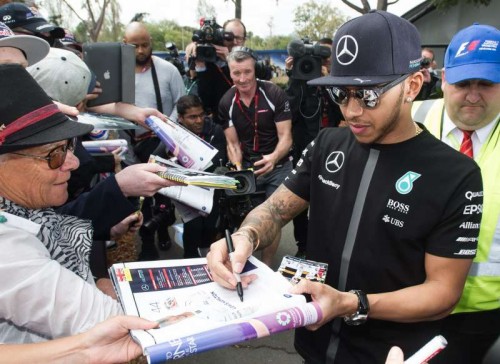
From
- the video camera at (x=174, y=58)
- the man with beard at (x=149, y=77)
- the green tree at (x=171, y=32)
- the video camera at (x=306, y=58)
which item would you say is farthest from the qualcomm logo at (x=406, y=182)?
the green tree at (x=171, y=32)

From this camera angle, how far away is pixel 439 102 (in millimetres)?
2203

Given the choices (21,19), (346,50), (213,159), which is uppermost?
(21,19)

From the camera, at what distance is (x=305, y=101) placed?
4.73 meters

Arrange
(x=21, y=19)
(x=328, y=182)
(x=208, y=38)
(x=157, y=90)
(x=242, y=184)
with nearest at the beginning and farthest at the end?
(x=328, y=182), (x=242, y=184), (x=21, y=19), (x=157, y=90), (x=208, y=38)

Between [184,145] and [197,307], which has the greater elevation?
[184,145]

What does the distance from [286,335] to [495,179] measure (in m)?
2.20

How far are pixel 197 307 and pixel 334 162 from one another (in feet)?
2.52

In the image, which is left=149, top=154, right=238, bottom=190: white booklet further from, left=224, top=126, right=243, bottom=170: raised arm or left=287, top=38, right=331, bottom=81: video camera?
left=287, top=38, right=331, bottom=81: video camera

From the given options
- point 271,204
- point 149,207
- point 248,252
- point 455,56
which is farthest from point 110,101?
point 455,56

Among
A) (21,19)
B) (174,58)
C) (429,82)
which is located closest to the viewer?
(21,19)

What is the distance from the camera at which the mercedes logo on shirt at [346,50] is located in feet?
4.70

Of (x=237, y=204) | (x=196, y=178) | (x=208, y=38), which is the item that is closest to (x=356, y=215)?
(x=196, y=178)

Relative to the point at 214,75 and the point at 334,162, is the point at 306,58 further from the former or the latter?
the point at 334,162

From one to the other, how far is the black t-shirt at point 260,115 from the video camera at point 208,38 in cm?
68
